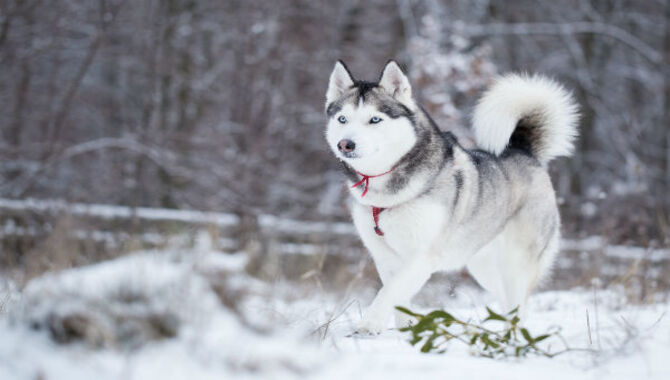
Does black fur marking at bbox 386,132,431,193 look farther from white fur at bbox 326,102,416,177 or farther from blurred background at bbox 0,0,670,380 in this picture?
blurred background at bbox 0,0,670,380

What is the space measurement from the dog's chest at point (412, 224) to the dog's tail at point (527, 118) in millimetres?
986

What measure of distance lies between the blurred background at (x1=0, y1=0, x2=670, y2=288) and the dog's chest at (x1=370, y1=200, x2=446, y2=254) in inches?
165

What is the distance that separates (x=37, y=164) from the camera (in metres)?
9.27

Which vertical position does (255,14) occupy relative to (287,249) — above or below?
above

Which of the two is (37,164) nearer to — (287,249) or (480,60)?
(287,249)

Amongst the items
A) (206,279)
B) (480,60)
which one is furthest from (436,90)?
(206,279)

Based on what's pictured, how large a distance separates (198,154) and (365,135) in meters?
8.30

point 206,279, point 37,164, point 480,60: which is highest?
point 480,60

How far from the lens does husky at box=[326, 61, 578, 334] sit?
3252 mm

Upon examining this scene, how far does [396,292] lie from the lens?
10.2ft

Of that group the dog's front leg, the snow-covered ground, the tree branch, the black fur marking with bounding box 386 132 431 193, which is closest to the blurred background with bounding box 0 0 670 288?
the tree branch

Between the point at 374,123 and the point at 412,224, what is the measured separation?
2.25 ft

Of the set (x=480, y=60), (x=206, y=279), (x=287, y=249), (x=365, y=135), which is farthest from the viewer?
(x=480, y=60)

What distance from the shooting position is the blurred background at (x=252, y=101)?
28.8ft
